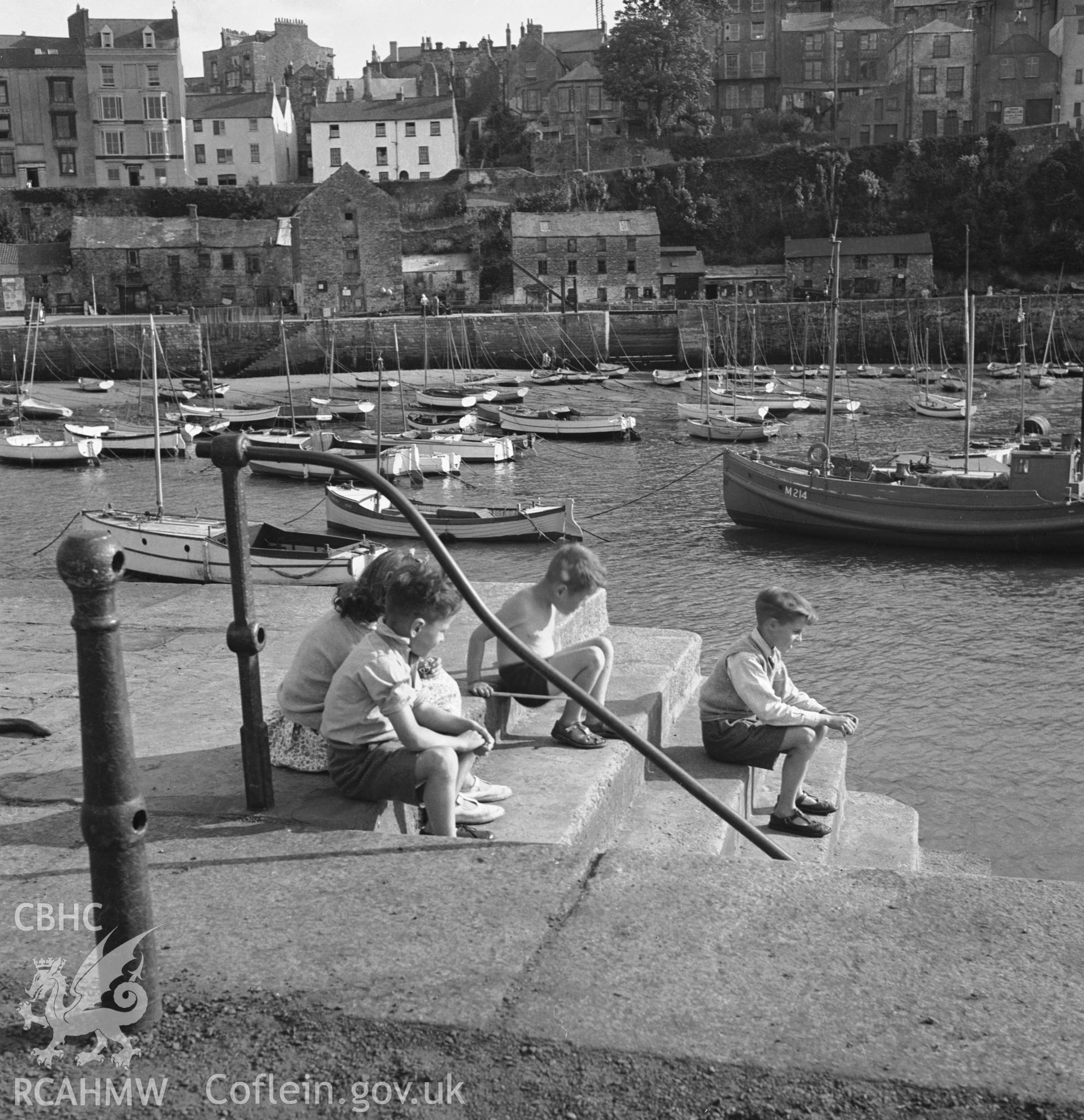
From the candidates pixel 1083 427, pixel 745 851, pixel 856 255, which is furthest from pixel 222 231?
pixel 745 851

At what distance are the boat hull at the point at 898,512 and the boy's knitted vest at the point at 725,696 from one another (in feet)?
71.1

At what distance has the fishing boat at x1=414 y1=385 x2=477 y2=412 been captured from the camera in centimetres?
5255

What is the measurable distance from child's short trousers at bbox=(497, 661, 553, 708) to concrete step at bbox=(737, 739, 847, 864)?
1.19m

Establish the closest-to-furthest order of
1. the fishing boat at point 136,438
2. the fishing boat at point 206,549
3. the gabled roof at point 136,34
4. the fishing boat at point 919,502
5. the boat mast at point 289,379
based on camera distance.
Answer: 1. the fishing boat at point 206,549
2. the fishing boat at point 919,502
3. the fishing boat at point 136,438
4. the boat mast at point 289,379
5. the gabled roof at point 136,34

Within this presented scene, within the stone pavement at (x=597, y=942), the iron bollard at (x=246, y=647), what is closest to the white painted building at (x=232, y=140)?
the iron bollard at (x=246, y=647)

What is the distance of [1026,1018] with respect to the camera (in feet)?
11.3

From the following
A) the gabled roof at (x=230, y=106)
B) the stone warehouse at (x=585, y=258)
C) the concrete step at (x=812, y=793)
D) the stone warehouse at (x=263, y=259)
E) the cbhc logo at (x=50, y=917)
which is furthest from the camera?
the gabled roof at (x=230, y=106)

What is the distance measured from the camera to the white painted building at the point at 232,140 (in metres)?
88.1

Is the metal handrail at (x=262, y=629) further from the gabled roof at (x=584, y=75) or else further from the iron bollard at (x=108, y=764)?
the gabled roof at (x=584, y=75)

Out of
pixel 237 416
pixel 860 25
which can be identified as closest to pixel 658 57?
pixel 860 25

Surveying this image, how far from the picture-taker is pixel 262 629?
4836 mm

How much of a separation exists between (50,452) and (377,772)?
40.4m

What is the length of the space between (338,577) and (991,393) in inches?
1784

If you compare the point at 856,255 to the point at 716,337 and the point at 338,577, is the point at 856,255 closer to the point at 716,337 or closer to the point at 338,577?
the point at 716,337
